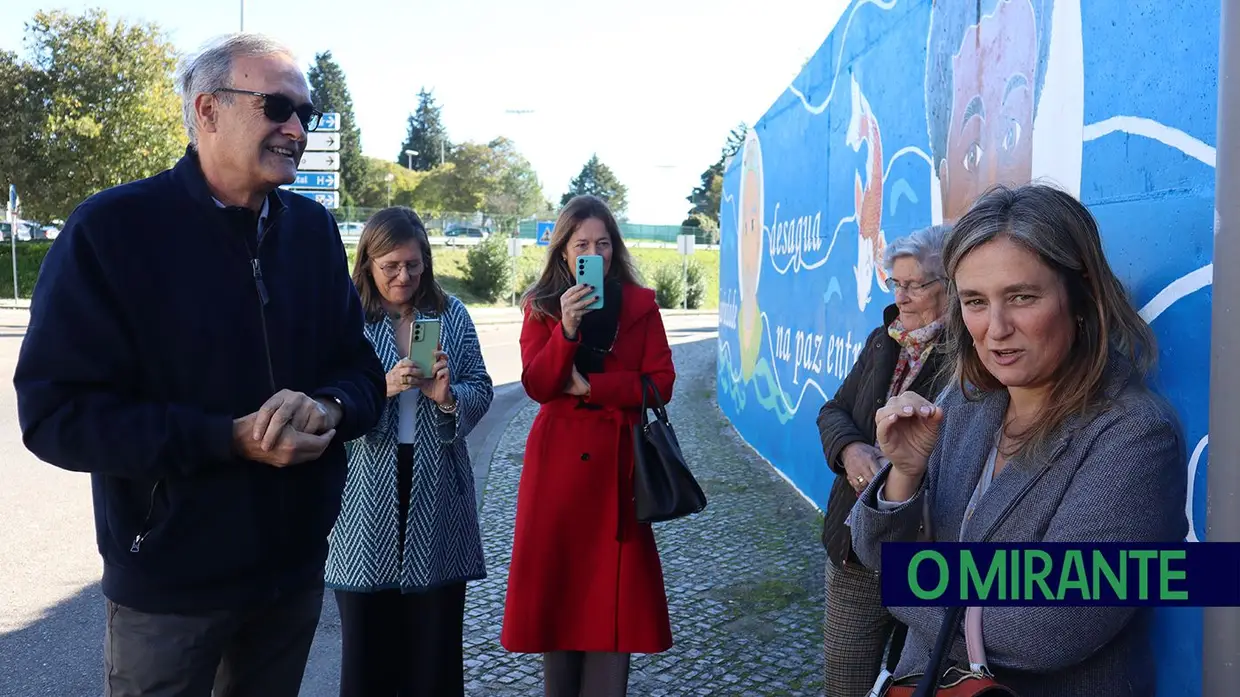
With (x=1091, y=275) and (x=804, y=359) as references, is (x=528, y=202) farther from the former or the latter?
(x=1091, y=275)

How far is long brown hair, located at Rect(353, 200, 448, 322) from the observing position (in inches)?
137

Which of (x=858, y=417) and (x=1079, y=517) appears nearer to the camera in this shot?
(x=1079, y=517)

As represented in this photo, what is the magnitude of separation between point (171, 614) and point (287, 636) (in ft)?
1.15

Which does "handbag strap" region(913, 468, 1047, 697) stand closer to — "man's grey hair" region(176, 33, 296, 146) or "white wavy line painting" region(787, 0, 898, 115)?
"man's grey hair" region(176, 33, 296, 146)

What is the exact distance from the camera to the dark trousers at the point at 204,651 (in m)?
2.12

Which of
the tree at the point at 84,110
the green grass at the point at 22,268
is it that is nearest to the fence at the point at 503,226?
the green grass at the point at 22,268

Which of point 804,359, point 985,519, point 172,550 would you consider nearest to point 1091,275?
point 985,519

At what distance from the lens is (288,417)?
7.04 ft

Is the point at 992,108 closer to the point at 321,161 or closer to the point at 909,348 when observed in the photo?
the point at 909,348

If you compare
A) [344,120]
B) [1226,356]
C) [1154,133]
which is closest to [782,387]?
[1154,133]

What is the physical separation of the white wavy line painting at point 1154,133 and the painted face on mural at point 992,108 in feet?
1.67

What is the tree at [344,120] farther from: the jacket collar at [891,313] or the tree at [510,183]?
the jacket collar at [891,313]

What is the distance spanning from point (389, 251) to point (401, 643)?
1.34m

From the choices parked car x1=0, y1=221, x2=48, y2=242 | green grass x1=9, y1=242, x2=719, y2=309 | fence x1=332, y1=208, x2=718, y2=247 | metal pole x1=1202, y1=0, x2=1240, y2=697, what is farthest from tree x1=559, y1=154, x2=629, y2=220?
metal pole x1=1202, y1=0, x2=1240, y2=697
